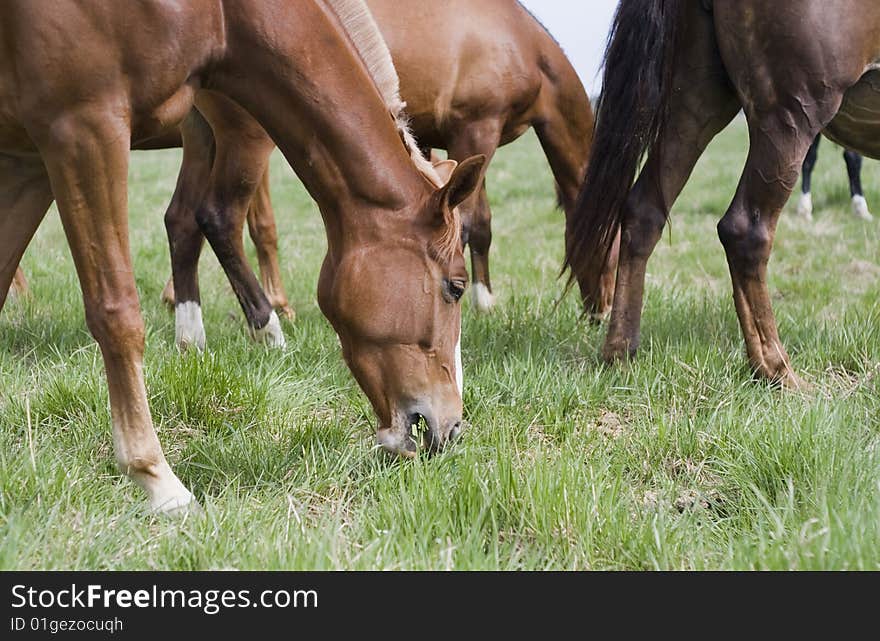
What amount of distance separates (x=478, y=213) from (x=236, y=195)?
5.97ft

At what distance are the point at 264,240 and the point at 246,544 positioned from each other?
12.4ft

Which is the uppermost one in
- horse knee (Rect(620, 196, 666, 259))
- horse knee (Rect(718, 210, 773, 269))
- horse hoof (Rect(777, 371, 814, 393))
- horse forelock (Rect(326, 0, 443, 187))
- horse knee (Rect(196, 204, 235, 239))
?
horse forelock (Rect(326, 0, 443, 187))

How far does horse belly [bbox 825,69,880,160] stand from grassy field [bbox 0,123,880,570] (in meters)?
0.81

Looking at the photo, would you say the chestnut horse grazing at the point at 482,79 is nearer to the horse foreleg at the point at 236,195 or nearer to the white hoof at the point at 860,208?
the horse foreleg at the point at 236,195

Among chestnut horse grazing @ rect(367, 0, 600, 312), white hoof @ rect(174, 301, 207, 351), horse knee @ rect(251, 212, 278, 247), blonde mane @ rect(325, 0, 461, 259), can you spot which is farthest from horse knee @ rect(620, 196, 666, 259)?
horse knee @ rect(251, 212, 278, 247)

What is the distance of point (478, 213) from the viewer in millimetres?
5824

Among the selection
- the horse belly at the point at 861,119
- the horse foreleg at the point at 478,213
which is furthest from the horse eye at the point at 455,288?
the horse foreleg at the point at 478,213

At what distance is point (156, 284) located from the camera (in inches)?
239

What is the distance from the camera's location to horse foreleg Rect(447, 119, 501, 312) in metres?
5.03

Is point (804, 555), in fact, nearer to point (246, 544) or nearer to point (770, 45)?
point (246, 544)

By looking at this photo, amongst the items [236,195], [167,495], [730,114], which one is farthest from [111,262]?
[730,114]

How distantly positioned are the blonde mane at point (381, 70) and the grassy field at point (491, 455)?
2.19 ft

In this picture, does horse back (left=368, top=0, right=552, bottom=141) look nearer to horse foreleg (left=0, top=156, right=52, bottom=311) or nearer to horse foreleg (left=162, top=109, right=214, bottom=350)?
horse foreleg (left=162, top=109, right=214, bottom=350)
